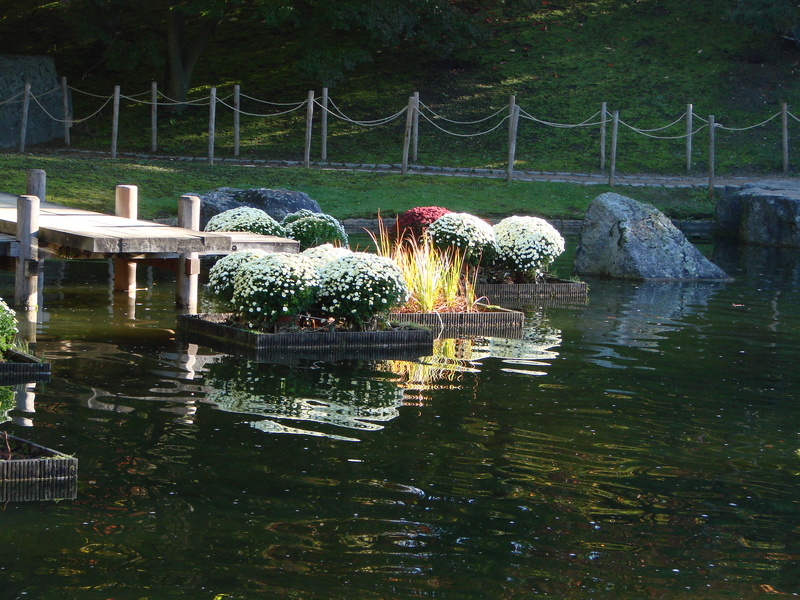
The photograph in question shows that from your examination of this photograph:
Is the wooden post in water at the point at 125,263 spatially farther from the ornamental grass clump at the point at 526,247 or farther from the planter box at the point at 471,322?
the ornamental grass clump at the point at 526,247

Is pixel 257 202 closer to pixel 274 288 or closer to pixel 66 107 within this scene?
pixel 274 288

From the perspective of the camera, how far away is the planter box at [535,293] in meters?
13.9

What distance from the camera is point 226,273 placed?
34.6 ft

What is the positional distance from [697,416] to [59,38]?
3390 centimetres

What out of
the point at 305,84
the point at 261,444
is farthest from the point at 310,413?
the point at 305,84

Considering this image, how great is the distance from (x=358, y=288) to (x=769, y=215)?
14.0 metres

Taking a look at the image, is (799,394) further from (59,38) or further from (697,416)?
(59,38)

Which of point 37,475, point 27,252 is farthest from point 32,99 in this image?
point 37,475

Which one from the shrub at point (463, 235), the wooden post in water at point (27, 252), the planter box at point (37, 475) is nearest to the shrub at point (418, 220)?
the shrub at point (463, 235)

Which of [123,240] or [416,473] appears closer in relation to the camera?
[416,473]

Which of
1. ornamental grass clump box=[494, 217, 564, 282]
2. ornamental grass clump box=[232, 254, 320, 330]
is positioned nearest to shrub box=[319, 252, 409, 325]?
ornamental grass clump box=[232, 254, 320, 330]

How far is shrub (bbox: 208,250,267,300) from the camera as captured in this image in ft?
34.6

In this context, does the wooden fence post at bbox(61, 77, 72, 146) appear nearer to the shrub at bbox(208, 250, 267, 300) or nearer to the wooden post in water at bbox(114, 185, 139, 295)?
the wooden post in water at bbox(114, 185, 139, 295)

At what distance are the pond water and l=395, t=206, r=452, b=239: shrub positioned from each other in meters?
4.02
